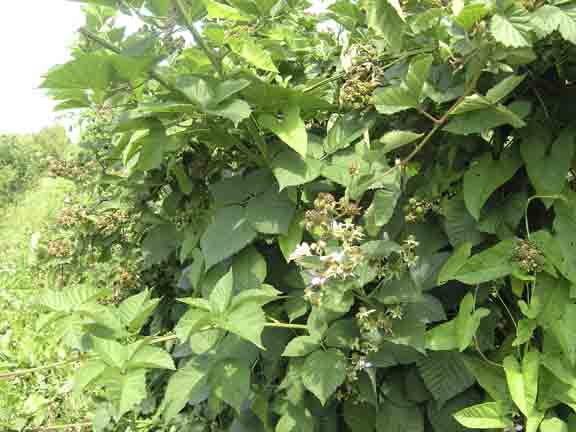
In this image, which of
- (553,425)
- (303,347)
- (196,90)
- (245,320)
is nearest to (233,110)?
(196,90)

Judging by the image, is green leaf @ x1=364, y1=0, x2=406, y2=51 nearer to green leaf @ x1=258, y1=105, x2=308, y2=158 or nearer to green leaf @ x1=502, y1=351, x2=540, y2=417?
green leaf @ x1=258, y1=105, x2=308, y2=158

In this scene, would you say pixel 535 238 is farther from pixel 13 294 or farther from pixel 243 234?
pixel 13 294

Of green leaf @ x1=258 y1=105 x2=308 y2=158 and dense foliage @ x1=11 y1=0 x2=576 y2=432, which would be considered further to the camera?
green leaf @ x1=258 y1=105 x2=308 y2=158

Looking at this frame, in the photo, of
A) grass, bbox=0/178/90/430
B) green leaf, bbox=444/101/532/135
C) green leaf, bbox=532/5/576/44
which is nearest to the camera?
green leaf, bbox=532/5/576/44

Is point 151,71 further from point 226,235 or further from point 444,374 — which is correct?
point 444,374

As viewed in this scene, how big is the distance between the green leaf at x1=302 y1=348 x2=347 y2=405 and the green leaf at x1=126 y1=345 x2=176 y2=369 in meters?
0.27

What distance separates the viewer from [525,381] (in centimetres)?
91

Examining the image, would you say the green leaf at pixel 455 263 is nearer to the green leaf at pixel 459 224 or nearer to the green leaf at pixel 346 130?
the green leaf at pixel 459 224

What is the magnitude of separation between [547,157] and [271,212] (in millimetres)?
579

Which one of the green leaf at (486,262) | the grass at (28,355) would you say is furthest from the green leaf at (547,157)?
the grass at (28,355)

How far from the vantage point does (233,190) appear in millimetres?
1222

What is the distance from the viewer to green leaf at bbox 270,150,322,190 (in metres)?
1.07

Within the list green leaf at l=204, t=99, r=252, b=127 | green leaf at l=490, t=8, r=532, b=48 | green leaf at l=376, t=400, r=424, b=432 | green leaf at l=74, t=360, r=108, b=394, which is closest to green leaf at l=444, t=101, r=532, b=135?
green leaf at l=490, t=8, r=532, b=48

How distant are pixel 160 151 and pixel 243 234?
0.86 ft
